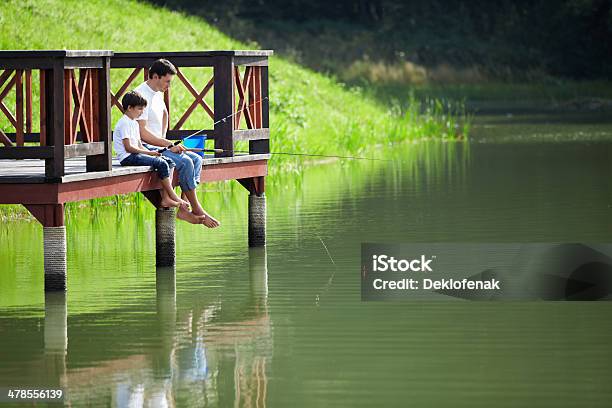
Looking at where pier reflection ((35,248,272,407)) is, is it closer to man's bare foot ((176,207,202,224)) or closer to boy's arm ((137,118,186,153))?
man's bare foot ((176,207,202,224))

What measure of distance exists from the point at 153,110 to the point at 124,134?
667mm

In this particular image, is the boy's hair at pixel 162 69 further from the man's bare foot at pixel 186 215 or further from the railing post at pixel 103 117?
the man's bare foot at pixel 186 215

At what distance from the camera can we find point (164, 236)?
16.4 meters

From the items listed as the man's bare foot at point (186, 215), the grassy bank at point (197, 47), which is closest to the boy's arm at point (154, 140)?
the man's bare foot at point (186, 215)

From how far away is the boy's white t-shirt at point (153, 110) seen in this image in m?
16.0

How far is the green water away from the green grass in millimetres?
5348

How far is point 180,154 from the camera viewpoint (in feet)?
52.3

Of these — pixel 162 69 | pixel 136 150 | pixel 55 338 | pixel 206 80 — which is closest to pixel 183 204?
pixel 136 150

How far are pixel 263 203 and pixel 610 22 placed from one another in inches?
1602

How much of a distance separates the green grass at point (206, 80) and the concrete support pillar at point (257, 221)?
5.84 meters

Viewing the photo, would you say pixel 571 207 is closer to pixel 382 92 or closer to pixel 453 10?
pixel 382 92

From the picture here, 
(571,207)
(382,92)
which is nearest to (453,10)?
(382,92)

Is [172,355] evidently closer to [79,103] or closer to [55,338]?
[55,338]

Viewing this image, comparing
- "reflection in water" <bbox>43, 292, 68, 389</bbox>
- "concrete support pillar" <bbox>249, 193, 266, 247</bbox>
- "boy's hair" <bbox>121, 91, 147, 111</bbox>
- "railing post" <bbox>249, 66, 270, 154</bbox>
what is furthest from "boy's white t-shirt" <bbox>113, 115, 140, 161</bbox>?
"railing post" <bbox>249, 66, 270, 154</bbox>
